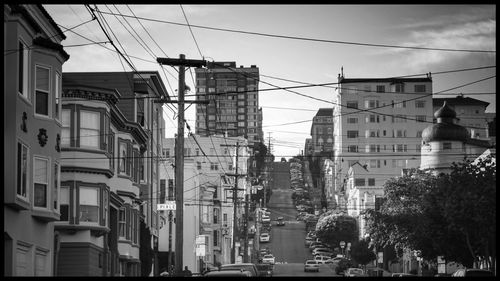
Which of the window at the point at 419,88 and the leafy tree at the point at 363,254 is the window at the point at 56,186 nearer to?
the leafy tree at the point at 363,254

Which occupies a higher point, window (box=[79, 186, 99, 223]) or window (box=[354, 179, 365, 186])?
window (box=[354, 179, 365, 186])

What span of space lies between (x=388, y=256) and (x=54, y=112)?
70808 mm

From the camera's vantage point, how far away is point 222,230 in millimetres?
116375

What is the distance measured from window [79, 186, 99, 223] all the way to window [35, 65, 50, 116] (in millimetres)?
9757

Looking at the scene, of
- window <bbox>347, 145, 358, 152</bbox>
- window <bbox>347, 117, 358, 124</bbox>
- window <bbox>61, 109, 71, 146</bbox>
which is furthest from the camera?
window <bbox>347, 117, 358, 124</bbox>

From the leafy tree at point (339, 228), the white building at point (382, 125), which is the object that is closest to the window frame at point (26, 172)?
the leafy tree at point (339, 228)

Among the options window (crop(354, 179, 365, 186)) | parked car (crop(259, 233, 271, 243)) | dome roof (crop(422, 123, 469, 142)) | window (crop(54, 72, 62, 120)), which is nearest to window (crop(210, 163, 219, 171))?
parked car (crop(259, 233, 271, 243))

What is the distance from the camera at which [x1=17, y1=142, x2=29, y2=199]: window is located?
116 ft

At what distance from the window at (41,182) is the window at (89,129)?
30.9ft

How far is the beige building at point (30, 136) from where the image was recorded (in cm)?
3444

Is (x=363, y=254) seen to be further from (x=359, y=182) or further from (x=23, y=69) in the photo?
(x=23, y=69)

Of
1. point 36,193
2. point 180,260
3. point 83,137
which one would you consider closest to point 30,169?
Answer: point 36,193

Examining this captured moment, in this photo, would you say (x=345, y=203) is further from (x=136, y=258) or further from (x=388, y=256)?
(x=136, y=258)

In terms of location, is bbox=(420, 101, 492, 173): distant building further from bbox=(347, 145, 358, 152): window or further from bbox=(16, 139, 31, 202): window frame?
bbox=(347, 145, 358, 152): window
